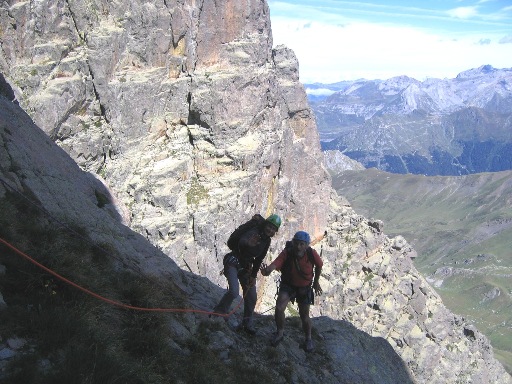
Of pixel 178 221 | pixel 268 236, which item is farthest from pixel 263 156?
pixel 268 236

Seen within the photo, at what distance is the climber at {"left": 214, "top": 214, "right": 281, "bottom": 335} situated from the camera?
1573 cm

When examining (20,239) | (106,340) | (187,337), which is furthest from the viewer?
(187,337)

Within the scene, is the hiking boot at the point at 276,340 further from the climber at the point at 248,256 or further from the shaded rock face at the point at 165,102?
the shaded rock face at the point at 165,102

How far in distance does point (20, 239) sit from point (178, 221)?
170ft

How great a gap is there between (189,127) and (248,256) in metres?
58.1

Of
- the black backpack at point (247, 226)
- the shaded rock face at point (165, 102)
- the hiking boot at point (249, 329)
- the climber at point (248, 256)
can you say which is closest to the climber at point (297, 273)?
the climber at point (248, 256)

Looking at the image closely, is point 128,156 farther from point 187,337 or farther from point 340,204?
point 340,204

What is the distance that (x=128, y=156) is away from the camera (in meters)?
65.4

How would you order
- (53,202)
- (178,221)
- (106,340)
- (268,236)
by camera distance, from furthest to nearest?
(178,221) → (53,202) → (268,236) → (106,340)

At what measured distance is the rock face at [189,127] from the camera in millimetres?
56906

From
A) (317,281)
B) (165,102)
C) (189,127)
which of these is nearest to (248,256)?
(317,281)

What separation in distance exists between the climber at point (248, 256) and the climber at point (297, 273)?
61 centimetres

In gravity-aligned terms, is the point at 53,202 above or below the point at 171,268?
above

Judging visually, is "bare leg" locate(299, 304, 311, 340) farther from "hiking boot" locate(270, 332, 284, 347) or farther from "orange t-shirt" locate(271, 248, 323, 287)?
"hiking boot" locate(270, 332, 284, 347)
